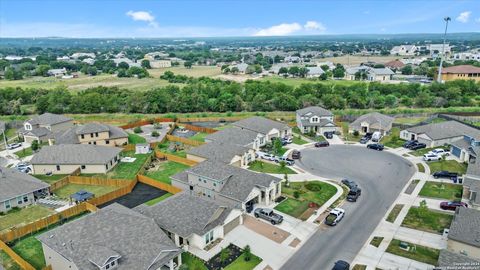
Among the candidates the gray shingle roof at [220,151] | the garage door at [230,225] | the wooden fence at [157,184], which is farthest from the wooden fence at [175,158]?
the garage door at [230,225]

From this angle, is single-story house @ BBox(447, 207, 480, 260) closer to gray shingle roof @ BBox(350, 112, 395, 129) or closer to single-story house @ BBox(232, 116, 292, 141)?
single-story house @ BBox(232, 116, 292, 141)

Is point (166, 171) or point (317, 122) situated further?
point (317, 122)

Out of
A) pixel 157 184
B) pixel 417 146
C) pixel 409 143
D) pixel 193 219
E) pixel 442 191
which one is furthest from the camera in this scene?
pixel 409 143

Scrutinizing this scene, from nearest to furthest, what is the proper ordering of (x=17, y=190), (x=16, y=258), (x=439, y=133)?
(x=16, y=258) → (x=17, y=190) → (x=439, y=133)

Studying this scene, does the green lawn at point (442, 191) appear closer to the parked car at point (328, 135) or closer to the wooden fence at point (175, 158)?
the parked car at point (328, 135)

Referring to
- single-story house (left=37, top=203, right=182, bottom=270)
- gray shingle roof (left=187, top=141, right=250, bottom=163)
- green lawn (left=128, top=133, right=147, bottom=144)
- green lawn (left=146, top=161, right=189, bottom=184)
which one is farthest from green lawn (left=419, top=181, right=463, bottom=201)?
green lawn (left=128, top=133, right=147, bottom=144)

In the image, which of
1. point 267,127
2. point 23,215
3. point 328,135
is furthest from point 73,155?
point 328,135

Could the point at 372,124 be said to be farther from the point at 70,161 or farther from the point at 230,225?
the point at 70,161

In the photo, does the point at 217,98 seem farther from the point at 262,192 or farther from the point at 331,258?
the point at 331,258
